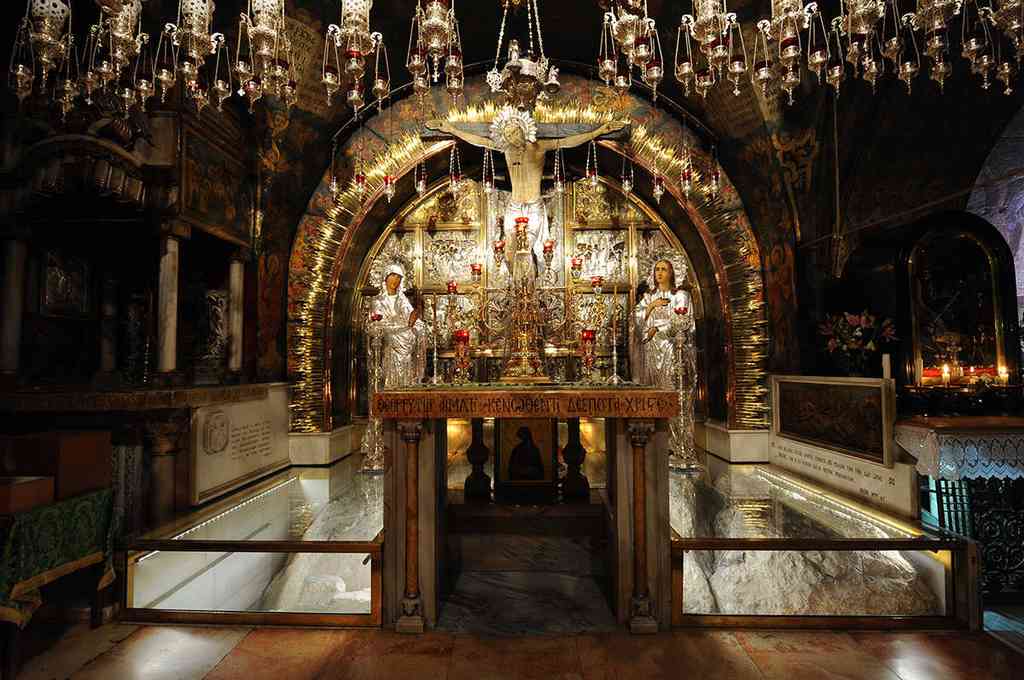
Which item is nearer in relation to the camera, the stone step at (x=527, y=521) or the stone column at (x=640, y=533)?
the stone column at (x=640, y=533)

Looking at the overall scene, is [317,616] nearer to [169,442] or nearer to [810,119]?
[169,442]

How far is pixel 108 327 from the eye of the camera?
7.27 metres

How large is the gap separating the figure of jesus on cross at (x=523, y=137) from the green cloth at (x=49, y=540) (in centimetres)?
579

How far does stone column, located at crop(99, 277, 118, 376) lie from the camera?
719cm

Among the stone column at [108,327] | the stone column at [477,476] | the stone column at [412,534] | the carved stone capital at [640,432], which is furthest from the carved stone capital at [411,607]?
the stone column at [108,327]

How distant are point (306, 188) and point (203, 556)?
614 cm

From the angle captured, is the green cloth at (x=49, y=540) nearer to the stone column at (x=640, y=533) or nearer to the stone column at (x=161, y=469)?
the stone column at (x=161, y=469)

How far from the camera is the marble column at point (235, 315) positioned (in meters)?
7.24

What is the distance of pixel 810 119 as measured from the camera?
714 cm

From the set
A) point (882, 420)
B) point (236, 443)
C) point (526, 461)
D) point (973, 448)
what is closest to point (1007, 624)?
point (973, 448)

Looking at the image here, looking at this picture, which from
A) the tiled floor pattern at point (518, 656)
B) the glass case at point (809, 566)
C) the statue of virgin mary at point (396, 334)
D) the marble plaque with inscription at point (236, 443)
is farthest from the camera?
the statue of virgin mary at point (396, 334)

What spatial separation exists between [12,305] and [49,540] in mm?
3925

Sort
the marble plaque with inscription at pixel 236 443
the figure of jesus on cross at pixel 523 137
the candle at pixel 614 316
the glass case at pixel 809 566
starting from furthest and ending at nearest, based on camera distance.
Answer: the figure of jesus on cross at pixel 523 137 → the marble plaque with inscription at pixel 236 443 → the candle at pixel 614 316 → the glass case at pixel 809 566

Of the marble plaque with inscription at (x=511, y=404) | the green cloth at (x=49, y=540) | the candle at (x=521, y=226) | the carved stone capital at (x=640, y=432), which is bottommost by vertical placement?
the green cloth at (x=49, y=540)
